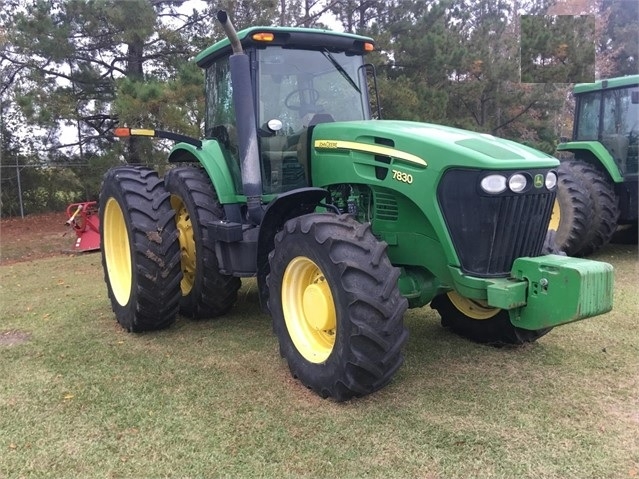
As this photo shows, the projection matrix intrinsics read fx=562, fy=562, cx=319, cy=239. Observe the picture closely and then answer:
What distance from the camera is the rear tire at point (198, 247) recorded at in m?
4.64

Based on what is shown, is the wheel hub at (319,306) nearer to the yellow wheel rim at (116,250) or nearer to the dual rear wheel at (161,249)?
the dual rear wheel at (161,249)

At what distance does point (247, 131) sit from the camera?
4.20m

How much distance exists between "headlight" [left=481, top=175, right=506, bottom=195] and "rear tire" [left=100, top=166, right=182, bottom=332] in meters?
2.51

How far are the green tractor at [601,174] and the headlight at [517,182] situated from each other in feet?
14.3

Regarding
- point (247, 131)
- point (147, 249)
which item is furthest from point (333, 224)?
point (147, 249)

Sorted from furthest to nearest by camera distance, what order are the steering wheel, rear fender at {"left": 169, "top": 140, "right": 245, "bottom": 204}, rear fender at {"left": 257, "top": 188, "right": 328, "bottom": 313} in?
rear fender at {"left": 169, "top": 140, "right": 245, "bottom": 204} → the steering wheel → rear fender at {"left": 257, "top": 188, "right": 328, "bottom": 313}

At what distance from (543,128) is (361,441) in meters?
20.3

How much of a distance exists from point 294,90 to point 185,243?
5.61ft

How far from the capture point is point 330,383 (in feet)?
10.8

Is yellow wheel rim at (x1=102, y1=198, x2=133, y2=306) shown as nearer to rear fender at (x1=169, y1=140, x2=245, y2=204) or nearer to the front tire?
rear fender at (x1=169, y1=140, x2=245, y2=204)

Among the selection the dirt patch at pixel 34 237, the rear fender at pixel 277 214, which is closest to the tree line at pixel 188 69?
the dirt patch at pixel 34 237

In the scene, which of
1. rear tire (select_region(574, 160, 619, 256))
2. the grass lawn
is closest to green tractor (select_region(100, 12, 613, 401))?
the grass lawn

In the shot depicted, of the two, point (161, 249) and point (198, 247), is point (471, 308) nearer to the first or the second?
point (198, 247)

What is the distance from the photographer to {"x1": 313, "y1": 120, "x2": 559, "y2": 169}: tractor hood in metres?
3.16
